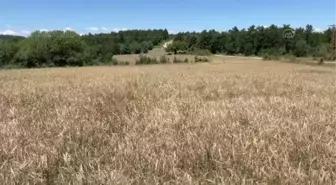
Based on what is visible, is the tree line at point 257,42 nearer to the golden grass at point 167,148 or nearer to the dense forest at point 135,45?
the dense forest at point 135,45

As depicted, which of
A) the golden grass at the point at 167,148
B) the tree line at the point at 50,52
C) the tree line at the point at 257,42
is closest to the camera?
the golden grass at the point at 167,148

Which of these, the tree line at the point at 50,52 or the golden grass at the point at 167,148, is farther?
the tree line at the point at 50,52

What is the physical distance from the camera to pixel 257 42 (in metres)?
158

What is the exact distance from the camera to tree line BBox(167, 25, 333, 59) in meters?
148

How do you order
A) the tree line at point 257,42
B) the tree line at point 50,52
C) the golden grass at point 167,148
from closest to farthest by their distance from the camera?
the golden grass at point 167,148 → the tree line at point 50,52 → the tree line at point 257,42

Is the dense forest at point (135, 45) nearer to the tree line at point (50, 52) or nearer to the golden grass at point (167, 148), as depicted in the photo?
the tree line at point (50, 52)

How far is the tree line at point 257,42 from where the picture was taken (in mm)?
147625

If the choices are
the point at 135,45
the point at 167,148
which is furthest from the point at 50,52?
the point at 167,148

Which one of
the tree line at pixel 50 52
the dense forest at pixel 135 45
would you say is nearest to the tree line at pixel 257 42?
the dense forest at pixel 135 45

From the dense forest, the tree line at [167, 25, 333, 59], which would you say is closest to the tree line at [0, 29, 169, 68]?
the dense forest

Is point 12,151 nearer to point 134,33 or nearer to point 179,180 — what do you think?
point 179,180

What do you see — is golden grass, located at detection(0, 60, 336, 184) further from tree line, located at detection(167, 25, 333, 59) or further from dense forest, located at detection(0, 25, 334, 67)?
tree line, located at detection(167, 25, 333, 59)

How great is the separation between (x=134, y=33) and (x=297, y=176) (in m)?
193

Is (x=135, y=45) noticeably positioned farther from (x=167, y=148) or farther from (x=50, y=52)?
(x=167, y=148)
